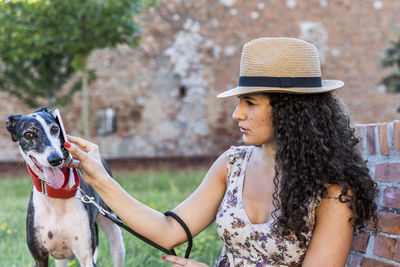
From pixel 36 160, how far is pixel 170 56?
945 centimetres

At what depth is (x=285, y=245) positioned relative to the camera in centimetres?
184

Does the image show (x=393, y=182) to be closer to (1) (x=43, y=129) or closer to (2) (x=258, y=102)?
(2) (x=258, y=102)

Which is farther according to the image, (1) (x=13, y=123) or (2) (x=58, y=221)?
(2) (x=58, y=221)

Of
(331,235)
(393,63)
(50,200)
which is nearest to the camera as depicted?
(331,235)

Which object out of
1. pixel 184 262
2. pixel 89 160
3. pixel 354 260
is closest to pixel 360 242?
pixel 354 260

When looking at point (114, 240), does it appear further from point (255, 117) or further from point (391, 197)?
point (391, 197)

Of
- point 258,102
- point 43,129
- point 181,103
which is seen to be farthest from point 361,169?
point 181,103

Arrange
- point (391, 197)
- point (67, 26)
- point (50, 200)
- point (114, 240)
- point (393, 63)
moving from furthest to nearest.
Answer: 1. point (393, 63)
2. point (67, 26)
3. point (114, 240)
4. point (50, 200)
5. point (391, 197)

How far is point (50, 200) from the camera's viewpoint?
7.18 ft

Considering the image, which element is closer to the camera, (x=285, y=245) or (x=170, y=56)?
(x=285, y=245)

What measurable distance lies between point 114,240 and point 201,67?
28.7 ft

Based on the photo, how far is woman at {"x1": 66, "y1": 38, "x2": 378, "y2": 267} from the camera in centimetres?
177

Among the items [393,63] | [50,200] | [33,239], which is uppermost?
[393,63]

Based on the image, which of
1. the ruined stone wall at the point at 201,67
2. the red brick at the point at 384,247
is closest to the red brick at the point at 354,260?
the red brick at the point at 384,247
